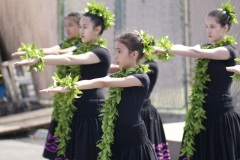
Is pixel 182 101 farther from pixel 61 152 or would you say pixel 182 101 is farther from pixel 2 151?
pixel 61 152

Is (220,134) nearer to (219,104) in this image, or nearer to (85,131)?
(219,104)

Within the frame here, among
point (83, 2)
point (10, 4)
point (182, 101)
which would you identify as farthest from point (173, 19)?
point (10, 4)

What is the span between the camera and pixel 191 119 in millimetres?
5059

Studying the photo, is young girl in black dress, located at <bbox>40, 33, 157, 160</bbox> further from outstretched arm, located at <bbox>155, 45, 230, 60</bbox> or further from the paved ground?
the paved ground

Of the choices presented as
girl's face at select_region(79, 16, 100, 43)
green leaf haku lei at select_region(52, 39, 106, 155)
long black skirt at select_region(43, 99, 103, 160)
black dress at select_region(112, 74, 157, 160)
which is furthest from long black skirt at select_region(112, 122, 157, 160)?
girl's face at select_region(79, 16, 100, 43)

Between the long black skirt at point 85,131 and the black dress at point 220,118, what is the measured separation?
1.01 metres

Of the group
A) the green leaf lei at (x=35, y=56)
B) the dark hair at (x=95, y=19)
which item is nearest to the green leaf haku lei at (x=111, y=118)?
the green leaf lei at (x=35, y=56)

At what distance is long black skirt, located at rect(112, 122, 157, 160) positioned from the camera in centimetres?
412

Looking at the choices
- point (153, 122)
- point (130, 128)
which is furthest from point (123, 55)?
point (153, 122)

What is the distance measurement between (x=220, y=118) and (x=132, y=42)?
1233 millimetres

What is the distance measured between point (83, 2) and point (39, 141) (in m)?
2.95

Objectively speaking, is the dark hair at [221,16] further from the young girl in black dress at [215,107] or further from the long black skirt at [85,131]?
the long black skirt at [85,131]

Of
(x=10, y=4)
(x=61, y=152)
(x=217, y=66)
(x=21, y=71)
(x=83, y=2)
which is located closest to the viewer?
(x=217, y=66)

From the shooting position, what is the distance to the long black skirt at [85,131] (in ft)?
16.4
